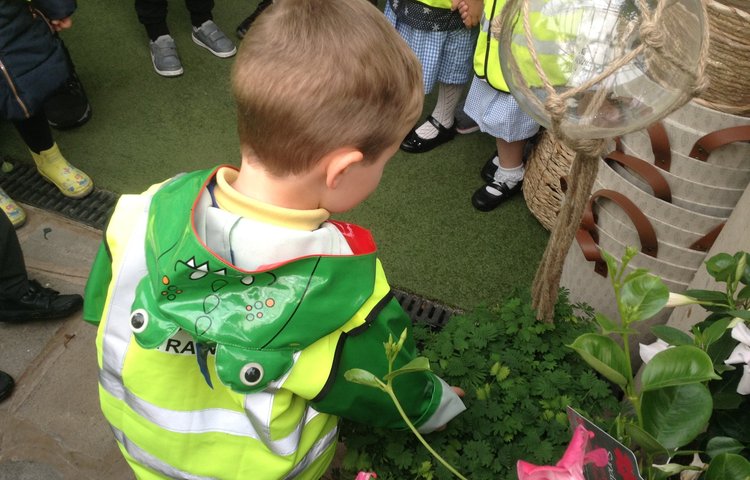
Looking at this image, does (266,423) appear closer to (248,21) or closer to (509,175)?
(509,175)

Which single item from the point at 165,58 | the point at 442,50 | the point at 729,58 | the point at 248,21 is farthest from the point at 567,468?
the point at 248,21

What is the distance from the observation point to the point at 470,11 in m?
2.26

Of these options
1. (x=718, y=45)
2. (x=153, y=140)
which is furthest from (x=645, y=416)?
(x=153, y=140)

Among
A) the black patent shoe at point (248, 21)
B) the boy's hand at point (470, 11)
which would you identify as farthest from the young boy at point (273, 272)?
the black patent shoe at point (248, 21)

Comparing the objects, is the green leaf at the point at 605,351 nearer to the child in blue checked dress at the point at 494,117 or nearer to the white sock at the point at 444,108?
the child in blue checked dress at the point at 494,117

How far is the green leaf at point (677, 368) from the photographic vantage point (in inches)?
24.1

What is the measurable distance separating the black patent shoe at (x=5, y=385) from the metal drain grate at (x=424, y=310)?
1231mm

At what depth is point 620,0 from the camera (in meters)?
1.02

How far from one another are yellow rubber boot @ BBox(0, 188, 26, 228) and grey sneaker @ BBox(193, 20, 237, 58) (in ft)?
3.93

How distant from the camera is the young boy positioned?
0.91m

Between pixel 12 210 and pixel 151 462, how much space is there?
1.63 metres

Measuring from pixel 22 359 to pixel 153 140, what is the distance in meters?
1.06

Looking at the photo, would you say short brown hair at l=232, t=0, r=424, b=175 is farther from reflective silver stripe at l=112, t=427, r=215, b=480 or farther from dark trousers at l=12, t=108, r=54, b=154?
dark trousers at l=12, t=108, r=54, b=154

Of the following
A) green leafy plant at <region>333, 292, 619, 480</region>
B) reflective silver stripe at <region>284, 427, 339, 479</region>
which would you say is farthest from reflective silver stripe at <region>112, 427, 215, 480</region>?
green leafy plant at <region>333, 292, 619, 480</region>
